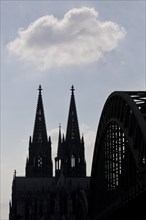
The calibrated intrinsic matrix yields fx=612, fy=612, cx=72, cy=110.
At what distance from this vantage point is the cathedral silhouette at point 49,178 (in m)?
135

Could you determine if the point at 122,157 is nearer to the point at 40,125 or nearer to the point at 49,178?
the point at 40,125

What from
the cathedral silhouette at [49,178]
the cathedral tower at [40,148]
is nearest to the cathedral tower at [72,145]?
the cathedral silhouette at [49,178]

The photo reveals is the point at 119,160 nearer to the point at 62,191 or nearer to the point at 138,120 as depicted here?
the point at 138,120

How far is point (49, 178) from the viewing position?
14162cm

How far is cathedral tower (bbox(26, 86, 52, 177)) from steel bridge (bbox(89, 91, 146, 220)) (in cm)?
7611

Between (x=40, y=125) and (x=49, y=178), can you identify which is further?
(x=49, y=178)

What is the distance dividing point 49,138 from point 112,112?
3651 inches

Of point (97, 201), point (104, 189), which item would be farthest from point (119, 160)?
point (97, 201)

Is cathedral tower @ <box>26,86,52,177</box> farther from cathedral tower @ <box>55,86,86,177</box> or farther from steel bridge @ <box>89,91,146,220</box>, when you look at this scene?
steel bridge @ <box>89,91,146,220</box>

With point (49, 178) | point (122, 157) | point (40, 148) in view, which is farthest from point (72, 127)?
point (122, 157)

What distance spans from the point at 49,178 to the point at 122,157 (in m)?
102

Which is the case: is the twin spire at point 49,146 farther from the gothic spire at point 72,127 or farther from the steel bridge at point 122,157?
the steel bridge at point 122,157

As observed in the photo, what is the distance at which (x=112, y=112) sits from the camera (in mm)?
44844

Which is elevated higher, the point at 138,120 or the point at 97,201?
the point at 138,120
